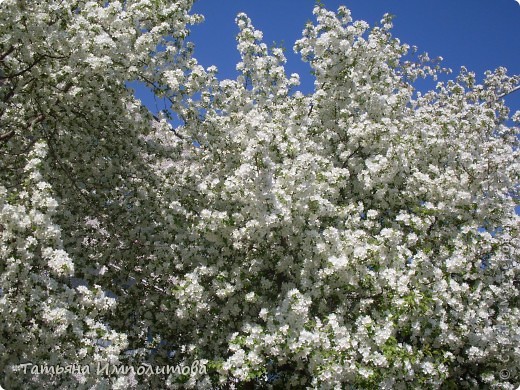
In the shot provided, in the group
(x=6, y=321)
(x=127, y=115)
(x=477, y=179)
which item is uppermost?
(x=127, y=115)

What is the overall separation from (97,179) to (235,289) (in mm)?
4557

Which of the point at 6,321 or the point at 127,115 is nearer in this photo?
the point at 6,321

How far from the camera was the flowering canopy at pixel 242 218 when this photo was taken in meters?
7.52

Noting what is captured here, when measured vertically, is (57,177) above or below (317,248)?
above

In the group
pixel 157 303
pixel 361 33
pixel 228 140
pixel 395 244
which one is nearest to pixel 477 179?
pixel 395 244

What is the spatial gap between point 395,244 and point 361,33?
17.4 ft

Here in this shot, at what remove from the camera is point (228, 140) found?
1100 cm

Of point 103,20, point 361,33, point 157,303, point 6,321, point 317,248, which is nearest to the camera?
point 6,321

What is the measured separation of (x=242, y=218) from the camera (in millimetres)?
8789

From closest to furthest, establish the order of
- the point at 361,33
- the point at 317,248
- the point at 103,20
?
the point at 317,248, the point at 103,20, the point at 361,33

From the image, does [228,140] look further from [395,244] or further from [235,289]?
[395,244]

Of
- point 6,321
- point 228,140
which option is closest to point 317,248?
point 228,140

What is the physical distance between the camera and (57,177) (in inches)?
421

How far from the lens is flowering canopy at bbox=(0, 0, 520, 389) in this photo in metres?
7.52
